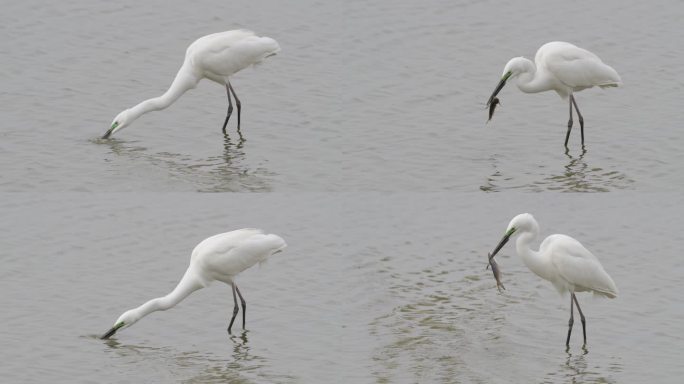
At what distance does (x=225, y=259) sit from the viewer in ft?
40.2

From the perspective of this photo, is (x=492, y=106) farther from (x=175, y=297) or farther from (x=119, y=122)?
(x=175, y=297)

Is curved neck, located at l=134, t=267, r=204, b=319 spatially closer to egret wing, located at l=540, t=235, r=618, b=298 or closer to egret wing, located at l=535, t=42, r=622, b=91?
egret wing, located at l=540, t=235, r=618, b=298

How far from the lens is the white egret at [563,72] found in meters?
14.2

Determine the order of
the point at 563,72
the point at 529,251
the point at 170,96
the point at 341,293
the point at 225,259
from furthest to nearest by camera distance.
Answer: the point at 170,96, the point at 563,72, the point at 341,293, the point at 225,259, the point at 529,251

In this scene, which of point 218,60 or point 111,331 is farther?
point 218,60

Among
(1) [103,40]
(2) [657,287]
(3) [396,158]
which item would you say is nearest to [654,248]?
(2) [657,287]

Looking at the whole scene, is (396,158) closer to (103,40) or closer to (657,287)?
(657,287)

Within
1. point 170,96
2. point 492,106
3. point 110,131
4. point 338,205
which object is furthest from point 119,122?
point 492,106

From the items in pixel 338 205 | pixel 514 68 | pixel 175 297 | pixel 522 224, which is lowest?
pixel 175 297

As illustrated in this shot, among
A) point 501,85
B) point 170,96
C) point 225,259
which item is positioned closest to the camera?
point 225,259

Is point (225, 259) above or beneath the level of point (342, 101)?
beneath

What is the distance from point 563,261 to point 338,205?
342cm

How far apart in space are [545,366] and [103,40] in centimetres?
830

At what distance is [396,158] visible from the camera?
541 inches
